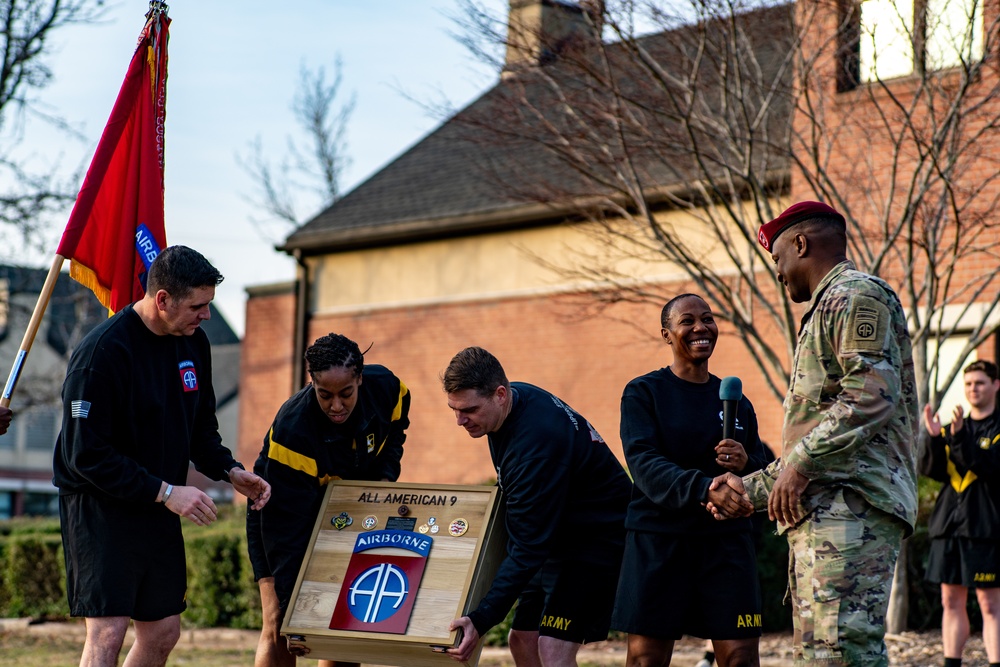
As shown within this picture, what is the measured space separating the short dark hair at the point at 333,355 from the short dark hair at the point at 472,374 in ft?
2.00

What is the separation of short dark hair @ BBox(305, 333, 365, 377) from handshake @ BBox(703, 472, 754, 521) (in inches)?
70.4

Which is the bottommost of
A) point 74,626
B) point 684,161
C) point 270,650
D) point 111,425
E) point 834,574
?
point 74,626

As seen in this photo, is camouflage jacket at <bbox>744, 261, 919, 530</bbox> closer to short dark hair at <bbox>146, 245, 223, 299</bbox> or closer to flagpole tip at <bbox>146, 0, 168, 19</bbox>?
short dark hair at <bbox>146, 245, 223, 299</bbox>

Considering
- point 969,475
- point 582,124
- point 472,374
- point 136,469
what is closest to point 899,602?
point 969,475

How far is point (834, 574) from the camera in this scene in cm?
429

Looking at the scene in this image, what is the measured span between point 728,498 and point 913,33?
21.1ft

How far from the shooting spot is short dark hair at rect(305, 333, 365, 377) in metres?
5.88

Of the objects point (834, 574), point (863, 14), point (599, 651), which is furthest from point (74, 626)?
point (834, 574)

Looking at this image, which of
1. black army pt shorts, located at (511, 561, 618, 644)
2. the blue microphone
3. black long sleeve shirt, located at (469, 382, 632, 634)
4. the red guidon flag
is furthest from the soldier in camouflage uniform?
the red guidon flag

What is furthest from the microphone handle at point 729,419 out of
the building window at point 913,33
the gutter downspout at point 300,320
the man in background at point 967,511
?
the gutter downspout at point 300,320

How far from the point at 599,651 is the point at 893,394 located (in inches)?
279

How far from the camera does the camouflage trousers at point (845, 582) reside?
4230 mm

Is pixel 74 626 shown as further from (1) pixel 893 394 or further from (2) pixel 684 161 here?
(1) pixel 893 394

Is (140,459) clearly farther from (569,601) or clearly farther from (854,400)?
(854,400)
